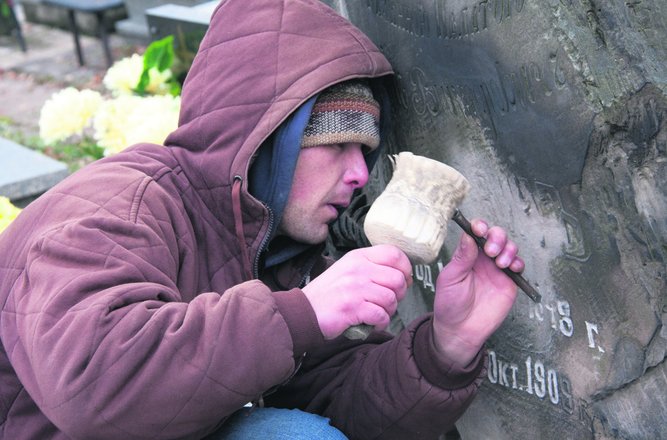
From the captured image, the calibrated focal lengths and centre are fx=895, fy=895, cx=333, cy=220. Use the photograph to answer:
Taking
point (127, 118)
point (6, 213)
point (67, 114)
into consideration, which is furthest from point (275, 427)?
point (67, 114)

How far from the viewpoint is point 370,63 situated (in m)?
2.10

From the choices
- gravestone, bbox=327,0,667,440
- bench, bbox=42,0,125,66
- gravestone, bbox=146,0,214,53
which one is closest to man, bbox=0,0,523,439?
gravestone, bbox=327,0,667,440

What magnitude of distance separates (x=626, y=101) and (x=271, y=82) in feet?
2.47

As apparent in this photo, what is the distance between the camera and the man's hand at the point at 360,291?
1.66 meters

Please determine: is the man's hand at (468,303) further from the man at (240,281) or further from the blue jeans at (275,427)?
the blue jeans at (275,427)

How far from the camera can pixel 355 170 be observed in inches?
81.5

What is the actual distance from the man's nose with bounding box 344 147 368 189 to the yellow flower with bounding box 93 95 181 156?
3.43 feet

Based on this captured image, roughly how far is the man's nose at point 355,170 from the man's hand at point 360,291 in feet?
1.28

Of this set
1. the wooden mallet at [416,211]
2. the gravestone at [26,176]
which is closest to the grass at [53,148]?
the gravestone at [26,176]

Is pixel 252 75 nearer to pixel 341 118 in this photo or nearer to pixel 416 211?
pixel 341 118

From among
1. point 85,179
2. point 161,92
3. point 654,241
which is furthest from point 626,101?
point 161,92

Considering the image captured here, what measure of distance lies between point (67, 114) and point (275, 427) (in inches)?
68.0

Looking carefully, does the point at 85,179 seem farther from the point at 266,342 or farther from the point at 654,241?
the point at 654,241

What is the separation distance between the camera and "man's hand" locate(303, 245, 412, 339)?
1.66m
